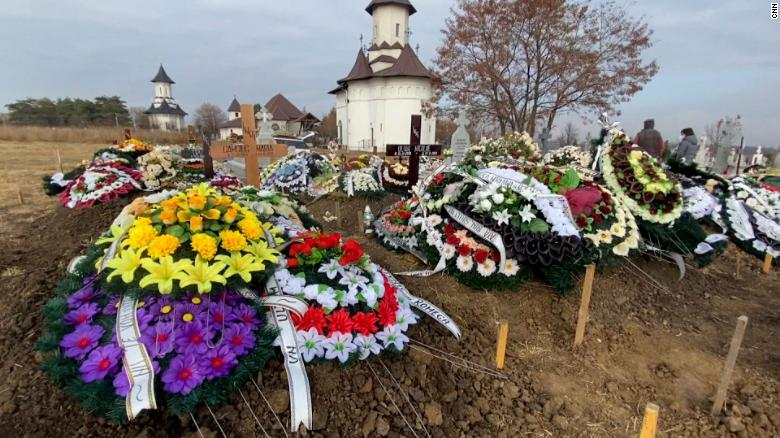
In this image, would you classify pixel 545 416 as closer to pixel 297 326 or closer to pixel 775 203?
pixel 297 326

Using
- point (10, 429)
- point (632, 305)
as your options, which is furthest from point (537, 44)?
point (10, 429)

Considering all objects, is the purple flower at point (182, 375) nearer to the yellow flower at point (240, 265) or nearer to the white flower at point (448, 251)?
the yellow flower at point (240, 265)

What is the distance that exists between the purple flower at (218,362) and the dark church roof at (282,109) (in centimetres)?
4923

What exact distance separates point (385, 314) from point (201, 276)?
48.4 inches

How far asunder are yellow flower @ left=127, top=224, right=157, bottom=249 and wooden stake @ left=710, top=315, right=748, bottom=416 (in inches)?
144

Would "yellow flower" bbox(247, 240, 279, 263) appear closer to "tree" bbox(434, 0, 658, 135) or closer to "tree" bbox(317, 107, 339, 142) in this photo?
"tree" bbox(434, 0, 658, 135)

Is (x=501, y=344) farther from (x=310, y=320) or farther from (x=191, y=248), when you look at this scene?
(x=191, y=248)

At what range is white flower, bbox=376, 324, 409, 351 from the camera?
2.69 metres

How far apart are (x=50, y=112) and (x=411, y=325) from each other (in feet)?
206

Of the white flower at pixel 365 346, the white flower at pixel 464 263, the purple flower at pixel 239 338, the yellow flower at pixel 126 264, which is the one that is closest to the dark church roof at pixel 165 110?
the white flower at pixel 464 263

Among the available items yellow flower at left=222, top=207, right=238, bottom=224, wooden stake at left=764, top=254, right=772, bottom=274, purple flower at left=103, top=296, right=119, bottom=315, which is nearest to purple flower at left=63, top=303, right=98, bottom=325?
purple flower at left=103, top=296, right=119, bottom=315

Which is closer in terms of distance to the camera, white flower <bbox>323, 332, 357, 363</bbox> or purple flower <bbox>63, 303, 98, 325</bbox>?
purple flower <bbox>63, 303, 98, 325</bbox>

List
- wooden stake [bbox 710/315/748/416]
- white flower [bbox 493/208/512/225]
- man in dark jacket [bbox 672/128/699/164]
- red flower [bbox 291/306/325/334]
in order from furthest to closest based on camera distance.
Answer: man in dark jacket [bbox 672/128/699/164] < white flower [bbox 493/208/512/225] < red flower [bbox 291/306/325/334] < wooden stake [bbox 710/315/748/416]

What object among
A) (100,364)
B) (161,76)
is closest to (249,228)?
(100,364)
